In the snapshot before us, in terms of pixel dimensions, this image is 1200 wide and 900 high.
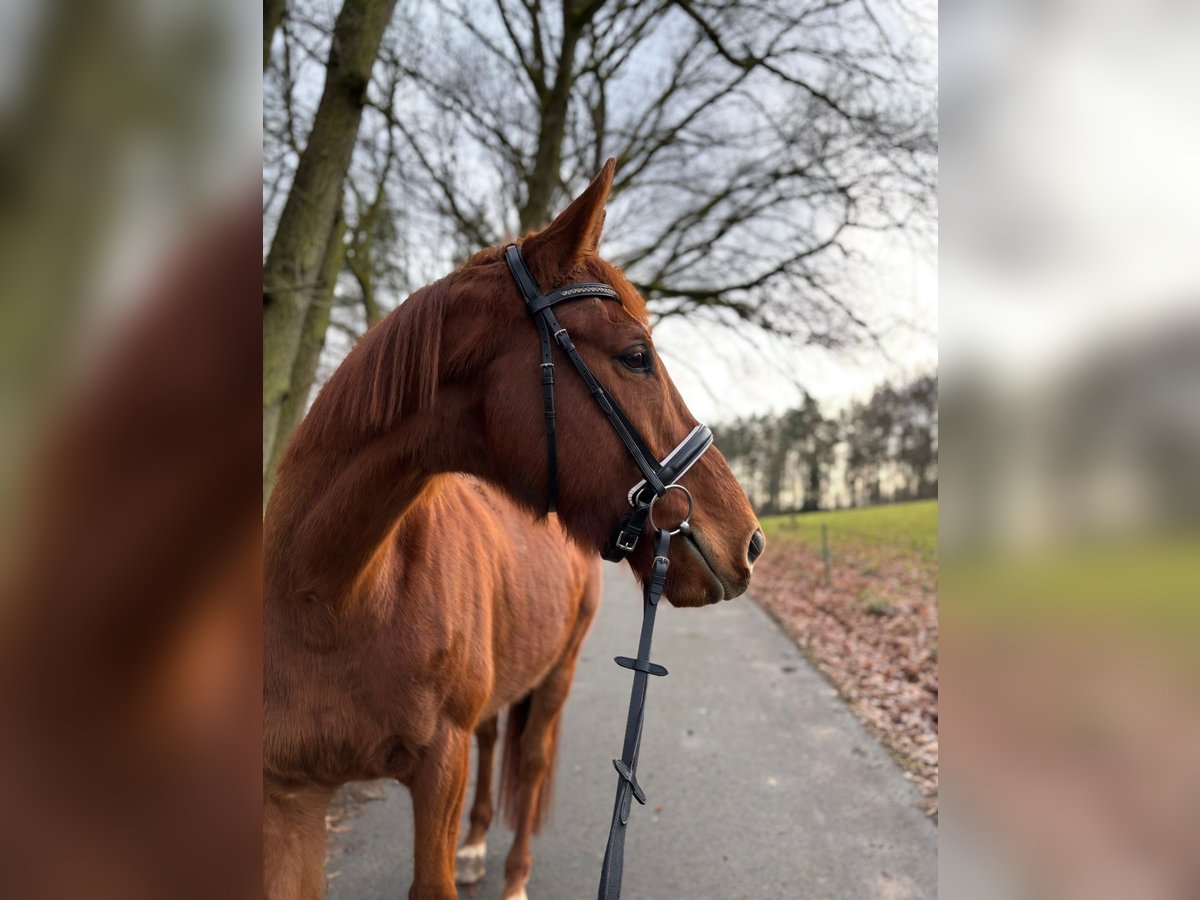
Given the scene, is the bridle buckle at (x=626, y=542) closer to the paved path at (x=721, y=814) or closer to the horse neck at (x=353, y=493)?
the horse neck at (x=353, y=493)

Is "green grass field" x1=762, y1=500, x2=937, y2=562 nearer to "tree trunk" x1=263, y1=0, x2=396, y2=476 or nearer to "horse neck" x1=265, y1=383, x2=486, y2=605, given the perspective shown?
"tree trunk" x1=263, y1=0, x2=396, y2=476

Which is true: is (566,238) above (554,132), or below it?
below

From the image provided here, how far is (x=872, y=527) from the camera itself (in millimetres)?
16875

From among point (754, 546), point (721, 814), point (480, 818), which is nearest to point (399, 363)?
point (754, 546)

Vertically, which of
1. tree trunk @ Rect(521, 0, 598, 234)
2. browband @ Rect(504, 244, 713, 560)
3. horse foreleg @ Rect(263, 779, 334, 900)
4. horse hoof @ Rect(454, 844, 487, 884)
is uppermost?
tree trunk @ Rect(521, 0, 598, 234)

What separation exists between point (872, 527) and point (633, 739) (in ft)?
54.3

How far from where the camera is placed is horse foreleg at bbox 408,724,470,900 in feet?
7.09

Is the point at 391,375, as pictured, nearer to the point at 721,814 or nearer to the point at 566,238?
the point at 566,238
